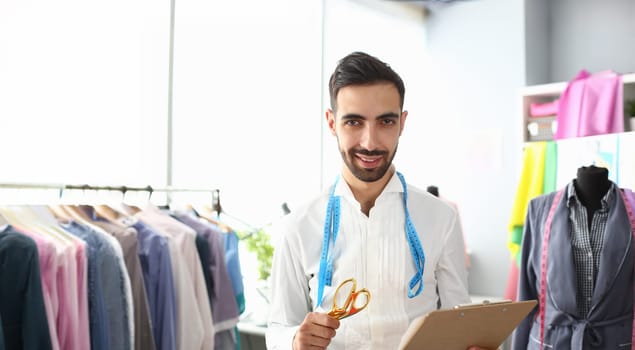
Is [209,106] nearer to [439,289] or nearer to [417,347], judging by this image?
[439,289]

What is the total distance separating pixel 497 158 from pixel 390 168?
3.03m

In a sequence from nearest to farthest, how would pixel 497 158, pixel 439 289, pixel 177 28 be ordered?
pixel 439 289, pixel 177 28, pixel 497 158

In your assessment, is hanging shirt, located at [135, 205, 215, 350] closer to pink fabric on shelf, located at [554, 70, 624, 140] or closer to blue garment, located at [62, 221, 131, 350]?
blue garment, located at [62, 221, 131, 350]

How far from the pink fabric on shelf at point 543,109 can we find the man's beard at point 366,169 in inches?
101

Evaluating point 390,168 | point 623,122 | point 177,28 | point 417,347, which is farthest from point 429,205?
point 623,122

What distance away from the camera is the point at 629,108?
3.62 meters

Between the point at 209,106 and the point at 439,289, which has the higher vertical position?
the point at 209,106

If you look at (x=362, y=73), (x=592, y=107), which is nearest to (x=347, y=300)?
(x=362, y=73)

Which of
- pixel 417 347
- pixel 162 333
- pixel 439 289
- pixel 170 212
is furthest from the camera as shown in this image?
pixel 170 212

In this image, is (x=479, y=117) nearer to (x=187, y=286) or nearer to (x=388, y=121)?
(x=187, y=286)

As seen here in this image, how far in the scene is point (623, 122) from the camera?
11.8ft

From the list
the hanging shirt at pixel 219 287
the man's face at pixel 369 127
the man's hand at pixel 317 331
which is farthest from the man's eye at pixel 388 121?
the hanging shirt at pixel 219 287

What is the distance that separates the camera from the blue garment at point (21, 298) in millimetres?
1824

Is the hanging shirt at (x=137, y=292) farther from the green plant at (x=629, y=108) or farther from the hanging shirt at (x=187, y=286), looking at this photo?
the green plant at (x=629, y=108)
